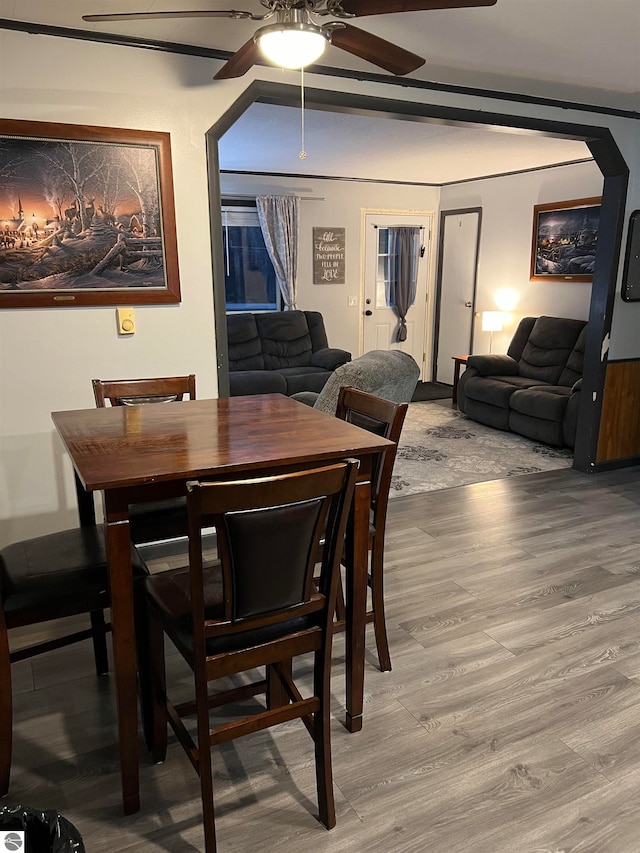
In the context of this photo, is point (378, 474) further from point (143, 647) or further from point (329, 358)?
point (329, 358)

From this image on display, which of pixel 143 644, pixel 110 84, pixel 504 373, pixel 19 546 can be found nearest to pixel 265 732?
pixel 143 644

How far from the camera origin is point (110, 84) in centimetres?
270

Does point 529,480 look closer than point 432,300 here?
Yes

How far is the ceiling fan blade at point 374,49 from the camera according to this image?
6.51ft

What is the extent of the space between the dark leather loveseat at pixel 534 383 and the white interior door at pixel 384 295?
1602mm

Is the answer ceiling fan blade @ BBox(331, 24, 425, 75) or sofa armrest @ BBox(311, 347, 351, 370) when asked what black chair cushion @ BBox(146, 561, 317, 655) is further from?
sofa armrest @ BBox(311, 347, 351, 370)

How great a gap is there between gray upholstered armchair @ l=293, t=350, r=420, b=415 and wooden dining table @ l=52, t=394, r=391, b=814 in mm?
1361

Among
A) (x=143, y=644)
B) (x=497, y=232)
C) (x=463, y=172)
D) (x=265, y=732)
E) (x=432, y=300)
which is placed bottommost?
(x=265, y=732)

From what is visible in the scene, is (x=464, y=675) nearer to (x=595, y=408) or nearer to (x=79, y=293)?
(x=79, y=293)

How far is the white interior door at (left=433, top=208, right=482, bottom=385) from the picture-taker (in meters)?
7.25

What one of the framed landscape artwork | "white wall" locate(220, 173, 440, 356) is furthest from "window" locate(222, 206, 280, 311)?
the framed landscape artwork

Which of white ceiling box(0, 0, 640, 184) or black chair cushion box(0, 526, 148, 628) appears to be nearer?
black chair cushion box(0, 526, 148, 628)

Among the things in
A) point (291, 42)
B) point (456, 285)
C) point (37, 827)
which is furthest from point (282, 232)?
point (37, 827)

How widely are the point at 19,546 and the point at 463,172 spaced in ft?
20.4
